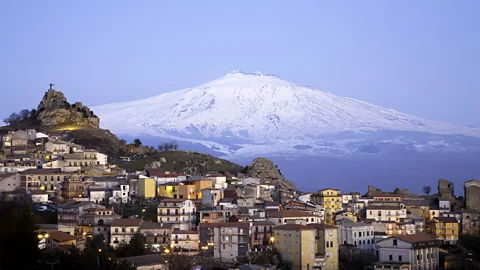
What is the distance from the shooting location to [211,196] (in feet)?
150

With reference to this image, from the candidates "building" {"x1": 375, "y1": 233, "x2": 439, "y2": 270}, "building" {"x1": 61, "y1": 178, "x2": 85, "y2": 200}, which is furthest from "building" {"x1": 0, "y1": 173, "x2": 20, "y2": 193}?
"building" {"x1": 375, "y1": 233, "x2": 439, "y2": 270}

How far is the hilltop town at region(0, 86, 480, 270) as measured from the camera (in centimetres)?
3816

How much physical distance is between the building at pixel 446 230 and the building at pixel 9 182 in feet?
67.6

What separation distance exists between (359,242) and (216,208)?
660cm

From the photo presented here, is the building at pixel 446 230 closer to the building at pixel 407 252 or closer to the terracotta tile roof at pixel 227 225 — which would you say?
the building at pixel 407 252

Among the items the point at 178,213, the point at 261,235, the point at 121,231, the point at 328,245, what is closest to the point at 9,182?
the point at 178,213

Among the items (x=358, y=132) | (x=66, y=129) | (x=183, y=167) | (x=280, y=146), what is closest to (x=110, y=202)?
(x=183, y=167)

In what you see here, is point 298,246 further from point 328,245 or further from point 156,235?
point 156,235

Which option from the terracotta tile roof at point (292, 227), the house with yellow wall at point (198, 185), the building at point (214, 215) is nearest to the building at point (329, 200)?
the house with yellow wall at point (198, 185)

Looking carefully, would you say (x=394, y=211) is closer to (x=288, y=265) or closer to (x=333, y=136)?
(x=288, y=265)

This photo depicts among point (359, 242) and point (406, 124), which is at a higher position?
point (406, 124)

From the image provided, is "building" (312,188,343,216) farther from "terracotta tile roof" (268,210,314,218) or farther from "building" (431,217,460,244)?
"terracotta tile roof" (268,210,314,218)

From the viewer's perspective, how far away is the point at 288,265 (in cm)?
3803

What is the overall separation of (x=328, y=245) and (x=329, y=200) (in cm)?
1098
